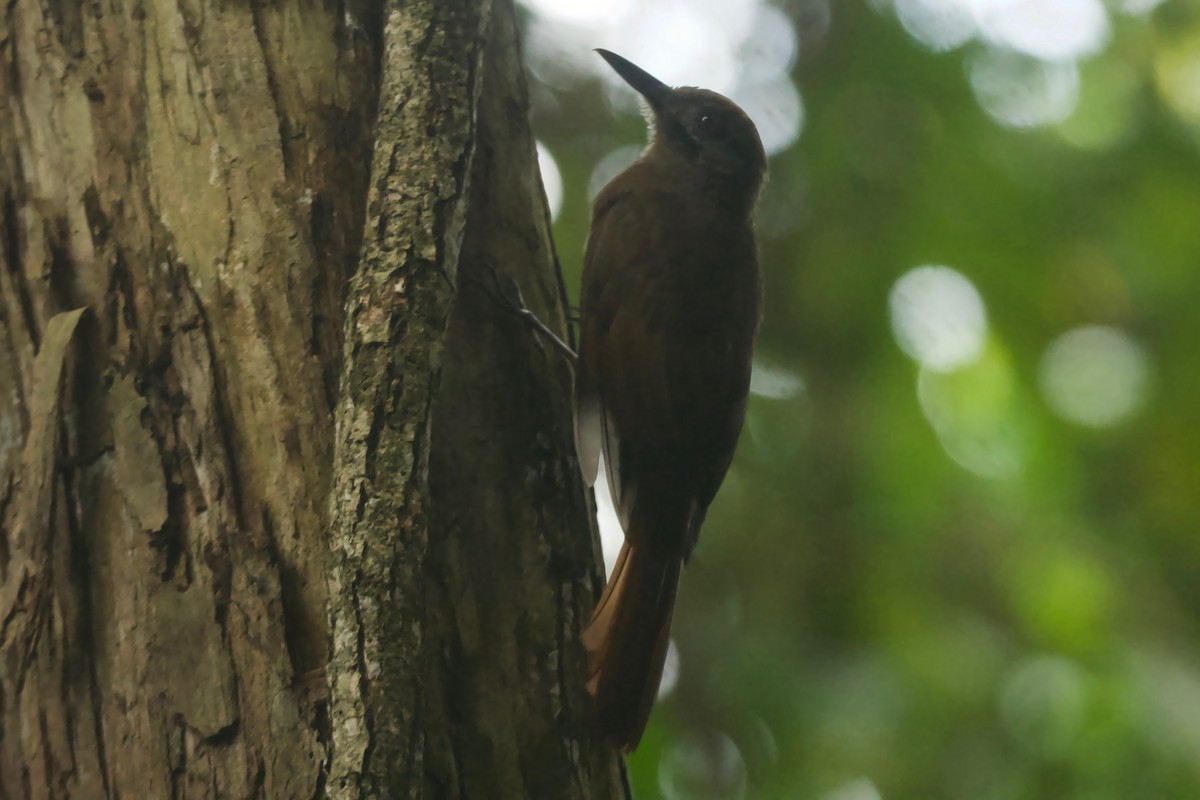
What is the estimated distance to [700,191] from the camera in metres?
3.41

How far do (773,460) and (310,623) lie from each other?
2.84 meters

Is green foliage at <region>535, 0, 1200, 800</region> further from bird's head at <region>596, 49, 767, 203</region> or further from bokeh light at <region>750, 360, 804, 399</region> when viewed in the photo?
bird's head at <region>596, 49, 767, 203</region>

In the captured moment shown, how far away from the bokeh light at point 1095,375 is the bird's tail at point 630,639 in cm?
162

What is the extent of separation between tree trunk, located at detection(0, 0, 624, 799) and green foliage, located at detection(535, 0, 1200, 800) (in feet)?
5.53

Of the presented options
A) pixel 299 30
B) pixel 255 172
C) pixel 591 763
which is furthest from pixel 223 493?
pixel 299 30

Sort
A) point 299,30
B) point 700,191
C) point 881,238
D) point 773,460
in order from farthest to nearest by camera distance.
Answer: point 773,460, point 881,238, point 700,191, point 299,30

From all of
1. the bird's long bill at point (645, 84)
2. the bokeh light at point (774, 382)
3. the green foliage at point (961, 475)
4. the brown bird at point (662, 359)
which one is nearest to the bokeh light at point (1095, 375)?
the green foliage at point (961, 475)

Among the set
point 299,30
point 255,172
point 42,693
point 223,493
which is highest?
point 299,30

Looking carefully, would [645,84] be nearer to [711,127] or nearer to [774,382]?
[711,127]

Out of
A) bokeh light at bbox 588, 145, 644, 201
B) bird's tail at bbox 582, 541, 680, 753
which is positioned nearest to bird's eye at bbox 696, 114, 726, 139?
bokeh light at bbox 588, 145, 644, 201

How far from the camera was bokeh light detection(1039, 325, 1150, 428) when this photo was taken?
3.53m

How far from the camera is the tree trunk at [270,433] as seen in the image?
159 cm

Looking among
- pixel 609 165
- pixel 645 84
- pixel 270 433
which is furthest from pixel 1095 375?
pixel 270 433

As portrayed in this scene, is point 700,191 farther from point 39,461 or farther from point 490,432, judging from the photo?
point 39,461
